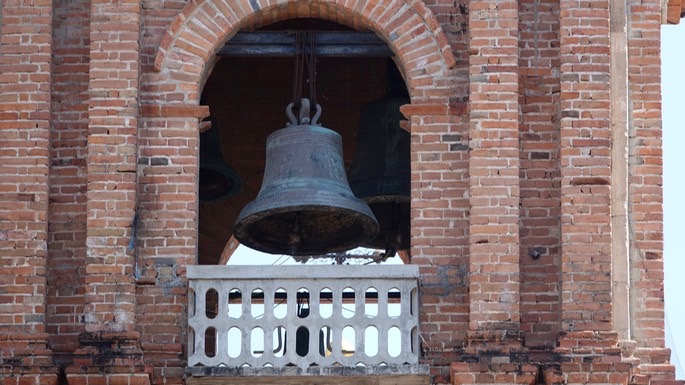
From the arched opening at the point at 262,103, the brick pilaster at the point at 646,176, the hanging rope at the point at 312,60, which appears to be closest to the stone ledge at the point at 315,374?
the brick pilaster at the point at 646,176

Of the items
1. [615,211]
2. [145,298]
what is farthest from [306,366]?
[615,211]

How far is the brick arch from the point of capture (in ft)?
71.8

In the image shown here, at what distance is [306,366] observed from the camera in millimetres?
20719

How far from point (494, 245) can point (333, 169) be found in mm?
1482

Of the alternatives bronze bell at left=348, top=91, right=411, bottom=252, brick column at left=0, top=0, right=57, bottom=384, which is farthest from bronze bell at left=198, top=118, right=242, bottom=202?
brick column at left=0, top=0, right=57, bottom=384

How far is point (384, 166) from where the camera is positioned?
2277 cm

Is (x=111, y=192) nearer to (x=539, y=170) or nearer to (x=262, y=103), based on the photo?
(x=539, y=170)

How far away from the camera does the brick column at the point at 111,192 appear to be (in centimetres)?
2083

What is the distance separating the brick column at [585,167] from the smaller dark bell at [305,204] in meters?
1.61

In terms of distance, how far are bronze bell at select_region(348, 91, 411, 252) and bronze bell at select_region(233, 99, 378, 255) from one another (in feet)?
1.75

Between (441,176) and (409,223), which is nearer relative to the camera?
(441,176)

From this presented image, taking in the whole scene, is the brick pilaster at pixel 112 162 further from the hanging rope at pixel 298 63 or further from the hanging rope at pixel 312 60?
the hanging rope at pixel 312 60

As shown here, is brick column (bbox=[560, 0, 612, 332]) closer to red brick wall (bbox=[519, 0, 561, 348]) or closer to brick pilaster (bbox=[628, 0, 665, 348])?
red brick wall (bbox=[519, 0, 561, 348])

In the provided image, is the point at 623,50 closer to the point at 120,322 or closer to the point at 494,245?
the point at 494,245
